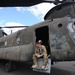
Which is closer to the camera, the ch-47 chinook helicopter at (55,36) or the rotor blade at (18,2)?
the ch-47 chinook helicopter at (55,36)

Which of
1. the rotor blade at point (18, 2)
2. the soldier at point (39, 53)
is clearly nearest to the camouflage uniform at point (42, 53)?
the soldier at point (39, 53)

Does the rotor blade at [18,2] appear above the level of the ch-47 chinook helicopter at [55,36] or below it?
above

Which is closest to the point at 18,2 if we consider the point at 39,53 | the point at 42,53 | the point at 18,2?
the point at 18,2

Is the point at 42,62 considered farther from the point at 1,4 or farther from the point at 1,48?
the point at 1,4

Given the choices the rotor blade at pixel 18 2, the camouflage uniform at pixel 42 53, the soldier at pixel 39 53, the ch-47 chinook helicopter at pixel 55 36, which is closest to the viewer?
the ch-47 chinook helicopter at pixel 55 36

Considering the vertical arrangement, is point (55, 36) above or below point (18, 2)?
below

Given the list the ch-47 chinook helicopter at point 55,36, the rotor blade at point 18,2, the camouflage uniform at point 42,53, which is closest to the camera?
the ch-47 chinook helicopter at point 55,36

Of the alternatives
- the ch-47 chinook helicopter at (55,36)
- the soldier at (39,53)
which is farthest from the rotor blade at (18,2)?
the soldier at (39,53)

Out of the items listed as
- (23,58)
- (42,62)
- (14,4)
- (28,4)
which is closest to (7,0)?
(14,4)

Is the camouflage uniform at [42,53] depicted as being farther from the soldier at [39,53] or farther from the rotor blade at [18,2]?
the rotor blade at [18,2]

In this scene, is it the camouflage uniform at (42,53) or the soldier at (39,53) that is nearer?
the camouflage uniform at (42,53)

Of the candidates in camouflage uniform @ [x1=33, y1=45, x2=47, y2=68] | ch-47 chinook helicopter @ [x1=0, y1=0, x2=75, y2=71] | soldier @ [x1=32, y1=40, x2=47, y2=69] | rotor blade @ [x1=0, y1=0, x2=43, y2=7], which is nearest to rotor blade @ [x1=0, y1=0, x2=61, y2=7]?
rotor blade @ [x1=0, y1=0, x2=43, y2=7]

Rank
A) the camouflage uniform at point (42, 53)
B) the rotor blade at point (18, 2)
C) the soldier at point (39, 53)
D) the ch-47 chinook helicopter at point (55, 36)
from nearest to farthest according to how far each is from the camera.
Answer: the ch-47 chinook helicopter at point (55, 36)
the camouflage uniform at point (42, 53)
the soldier at point (39, 53)
the rotor blade at point (18, 2)

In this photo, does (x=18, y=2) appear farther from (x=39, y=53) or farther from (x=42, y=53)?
(x=42, y=53)
